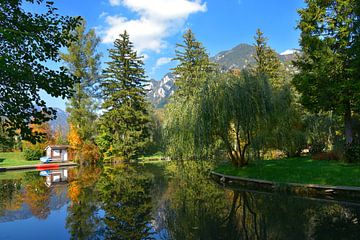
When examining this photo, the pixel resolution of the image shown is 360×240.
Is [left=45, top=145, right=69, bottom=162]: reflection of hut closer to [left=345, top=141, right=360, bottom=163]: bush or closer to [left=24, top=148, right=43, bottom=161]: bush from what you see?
[left=24, top=148, right=43, bottom=161]: bush

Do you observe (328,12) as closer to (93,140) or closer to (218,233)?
(218,233)

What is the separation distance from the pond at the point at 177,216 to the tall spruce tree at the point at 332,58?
355 inches

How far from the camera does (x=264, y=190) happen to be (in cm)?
1373

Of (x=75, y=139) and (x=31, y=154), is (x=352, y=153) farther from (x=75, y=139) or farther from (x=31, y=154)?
(x=31, y=154)

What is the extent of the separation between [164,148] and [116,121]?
22.4 meters

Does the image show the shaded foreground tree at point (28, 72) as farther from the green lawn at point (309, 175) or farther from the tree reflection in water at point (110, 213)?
the green lawn at point (309, 175)

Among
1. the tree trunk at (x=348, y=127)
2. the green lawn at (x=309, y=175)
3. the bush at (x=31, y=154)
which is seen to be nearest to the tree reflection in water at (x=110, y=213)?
the green lawn at (x=309, y=175)

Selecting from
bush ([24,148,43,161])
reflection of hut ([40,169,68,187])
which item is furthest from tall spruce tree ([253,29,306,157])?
bush ([24,148,43,161])

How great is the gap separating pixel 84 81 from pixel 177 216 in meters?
32.8

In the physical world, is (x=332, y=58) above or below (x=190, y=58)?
below

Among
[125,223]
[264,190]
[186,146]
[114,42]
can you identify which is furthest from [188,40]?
[125,223]

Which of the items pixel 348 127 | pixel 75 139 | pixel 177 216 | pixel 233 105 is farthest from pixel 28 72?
pixel 75 139

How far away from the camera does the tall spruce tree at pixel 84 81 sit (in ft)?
124

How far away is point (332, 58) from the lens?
17.5 metres
